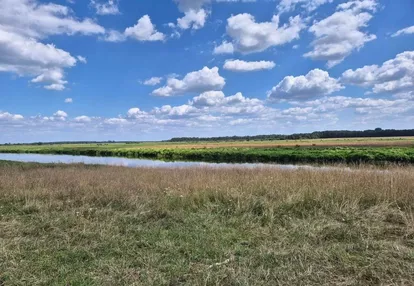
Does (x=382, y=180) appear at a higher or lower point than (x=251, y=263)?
higher

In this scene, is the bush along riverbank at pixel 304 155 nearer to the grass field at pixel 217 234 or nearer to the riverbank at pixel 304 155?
the riverbank at pixel 304 155

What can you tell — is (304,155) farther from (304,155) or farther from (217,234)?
(217,234)

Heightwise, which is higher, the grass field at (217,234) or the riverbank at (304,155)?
the grass field at (217,234)

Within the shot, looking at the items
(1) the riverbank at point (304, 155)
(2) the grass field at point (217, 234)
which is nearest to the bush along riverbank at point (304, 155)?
(1) the riverbank at point (304, 155)

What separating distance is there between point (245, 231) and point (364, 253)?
1758mm

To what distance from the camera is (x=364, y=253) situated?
4.14 meters

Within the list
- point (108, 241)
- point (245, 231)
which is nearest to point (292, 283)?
point (245, 231)

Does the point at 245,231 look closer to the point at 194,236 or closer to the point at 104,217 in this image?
the point at 194,236

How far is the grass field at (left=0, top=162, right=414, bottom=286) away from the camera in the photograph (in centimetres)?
370

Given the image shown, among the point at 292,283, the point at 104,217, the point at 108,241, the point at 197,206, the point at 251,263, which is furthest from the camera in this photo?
the point at 197,206

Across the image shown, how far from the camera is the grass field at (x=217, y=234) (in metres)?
3.70

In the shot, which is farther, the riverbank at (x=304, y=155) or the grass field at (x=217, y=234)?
the riverbank at (x=304, y=155)

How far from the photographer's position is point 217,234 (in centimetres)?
511

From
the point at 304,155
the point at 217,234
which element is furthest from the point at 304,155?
the point at 217,234
